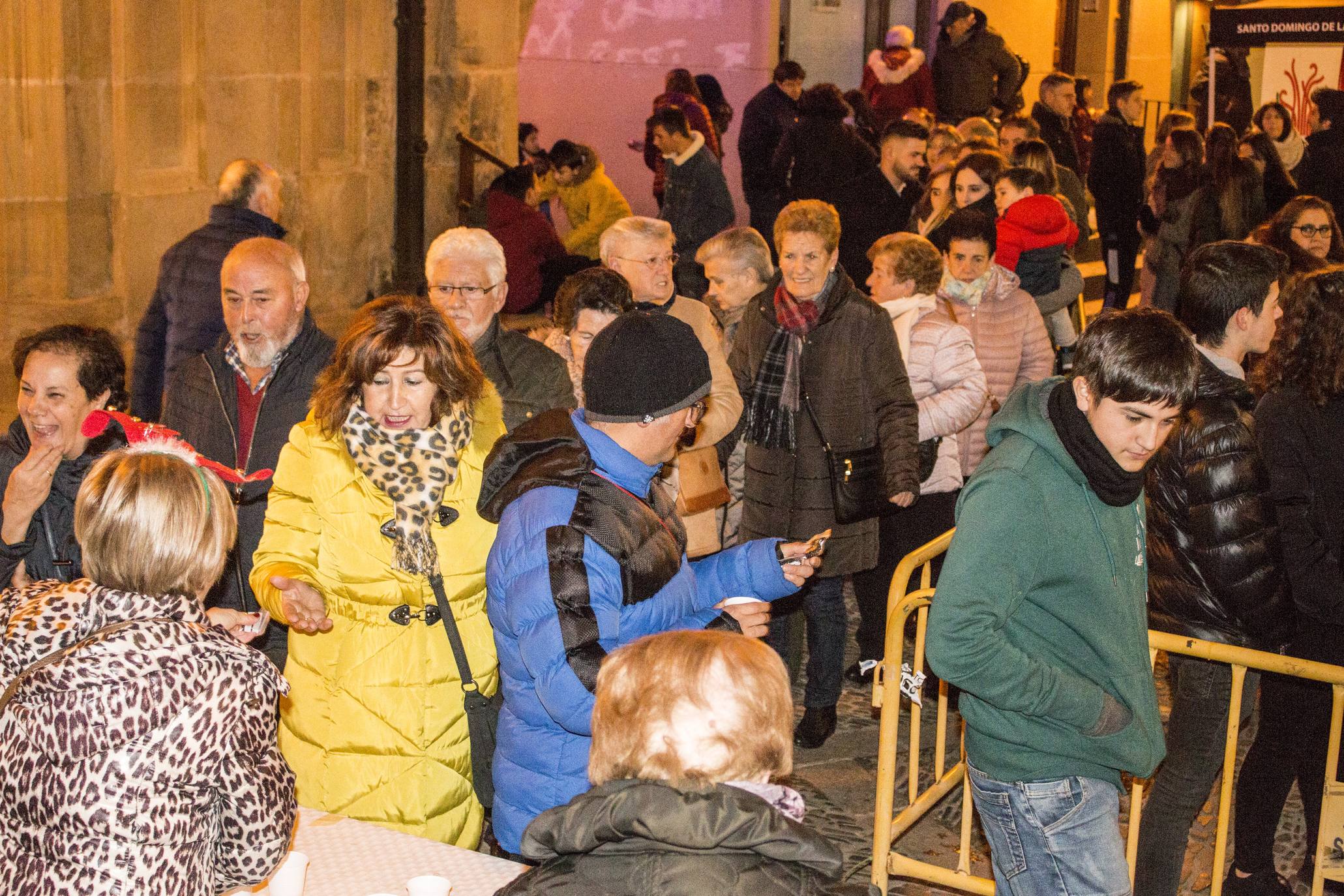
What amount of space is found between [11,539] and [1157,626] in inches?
126

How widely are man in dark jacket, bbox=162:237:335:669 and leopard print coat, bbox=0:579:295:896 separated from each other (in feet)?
6.48

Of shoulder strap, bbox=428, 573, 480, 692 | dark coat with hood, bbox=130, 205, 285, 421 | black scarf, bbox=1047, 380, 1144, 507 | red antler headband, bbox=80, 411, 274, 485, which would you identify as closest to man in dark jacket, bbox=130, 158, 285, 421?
dark coat with hood, bbox=130, 205, 285, 421

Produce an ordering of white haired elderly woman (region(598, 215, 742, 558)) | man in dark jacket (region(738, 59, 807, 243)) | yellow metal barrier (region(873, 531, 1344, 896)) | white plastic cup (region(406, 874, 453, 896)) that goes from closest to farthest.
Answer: white plastic cup (region(406, 874, 453, 896)) < yellow metal barrier (region(873, 531, 1344, 896)) < white haired elderly woman (region(598, 215, 742, 558)) < man in dark jacket (region(738, 59, 807, 243))

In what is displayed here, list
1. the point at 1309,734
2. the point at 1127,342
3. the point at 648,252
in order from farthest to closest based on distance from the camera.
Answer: the point at 648,252 < the point at 1309,734 < the point at 1127,342

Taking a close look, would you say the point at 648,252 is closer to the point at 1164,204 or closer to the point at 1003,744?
the point at 1003,744

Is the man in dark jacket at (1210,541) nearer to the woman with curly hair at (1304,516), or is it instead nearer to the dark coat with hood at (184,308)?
the woman with curly hair at (1304,516)

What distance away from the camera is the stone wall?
856 cm

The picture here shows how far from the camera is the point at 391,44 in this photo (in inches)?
448

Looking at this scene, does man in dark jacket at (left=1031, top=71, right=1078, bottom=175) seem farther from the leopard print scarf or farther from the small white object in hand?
the leopard print scarf

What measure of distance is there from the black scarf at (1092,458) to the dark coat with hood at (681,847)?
128 centimetres

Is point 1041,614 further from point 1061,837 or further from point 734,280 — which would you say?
point 734,280

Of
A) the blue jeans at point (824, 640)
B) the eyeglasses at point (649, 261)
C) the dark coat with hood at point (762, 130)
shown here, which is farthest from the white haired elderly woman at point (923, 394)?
the dark coat with hood at point (762, 130)

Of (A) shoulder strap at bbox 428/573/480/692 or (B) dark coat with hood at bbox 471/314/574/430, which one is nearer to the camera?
(A) shoulder strap at bbox 428/573/480/692

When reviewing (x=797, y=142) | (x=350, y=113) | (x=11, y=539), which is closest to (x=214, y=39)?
(x=350, y=113)
